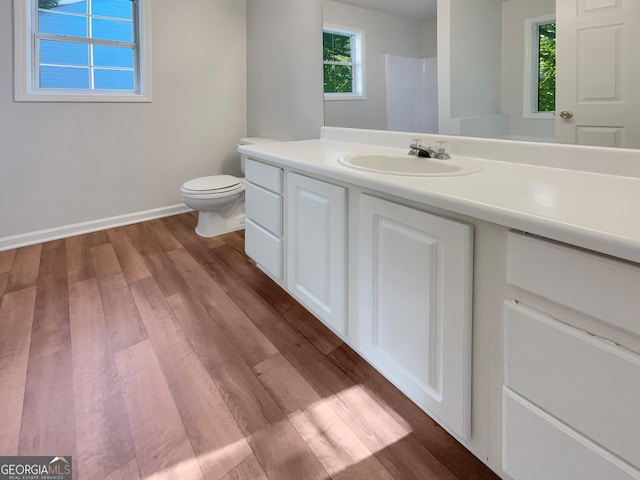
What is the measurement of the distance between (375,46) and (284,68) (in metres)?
1.32

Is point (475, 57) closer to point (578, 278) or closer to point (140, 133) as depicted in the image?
point (578, 278)

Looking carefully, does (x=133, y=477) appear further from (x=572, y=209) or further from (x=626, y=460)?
(x=572, y=209)

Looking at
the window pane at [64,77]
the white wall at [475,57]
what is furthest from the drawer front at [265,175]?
the window pane at [64,77]

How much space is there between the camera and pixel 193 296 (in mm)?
2230

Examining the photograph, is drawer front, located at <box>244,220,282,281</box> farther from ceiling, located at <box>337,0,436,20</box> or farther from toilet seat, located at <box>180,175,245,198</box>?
ceiling, located at <box>337,0,436,20</box>

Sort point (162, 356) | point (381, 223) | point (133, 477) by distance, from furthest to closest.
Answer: point (162, 356), point (381, 223), point (133, 477)

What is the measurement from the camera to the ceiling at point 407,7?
1.82 meters

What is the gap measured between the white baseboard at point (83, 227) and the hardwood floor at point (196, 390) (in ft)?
2.27

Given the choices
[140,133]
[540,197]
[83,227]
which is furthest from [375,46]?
[83,227]

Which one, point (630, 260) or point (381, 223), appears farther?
point (381, 223)

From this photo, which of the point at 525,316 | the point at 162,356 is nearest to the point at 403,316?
the point at 525,316

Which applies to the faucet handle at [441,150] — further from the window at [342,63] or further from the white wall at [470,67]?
the window at [342,63]

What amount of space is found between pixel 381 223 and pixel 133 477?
40.5 inches

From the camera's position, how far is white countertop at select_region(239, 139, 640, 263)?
0.69 metres
